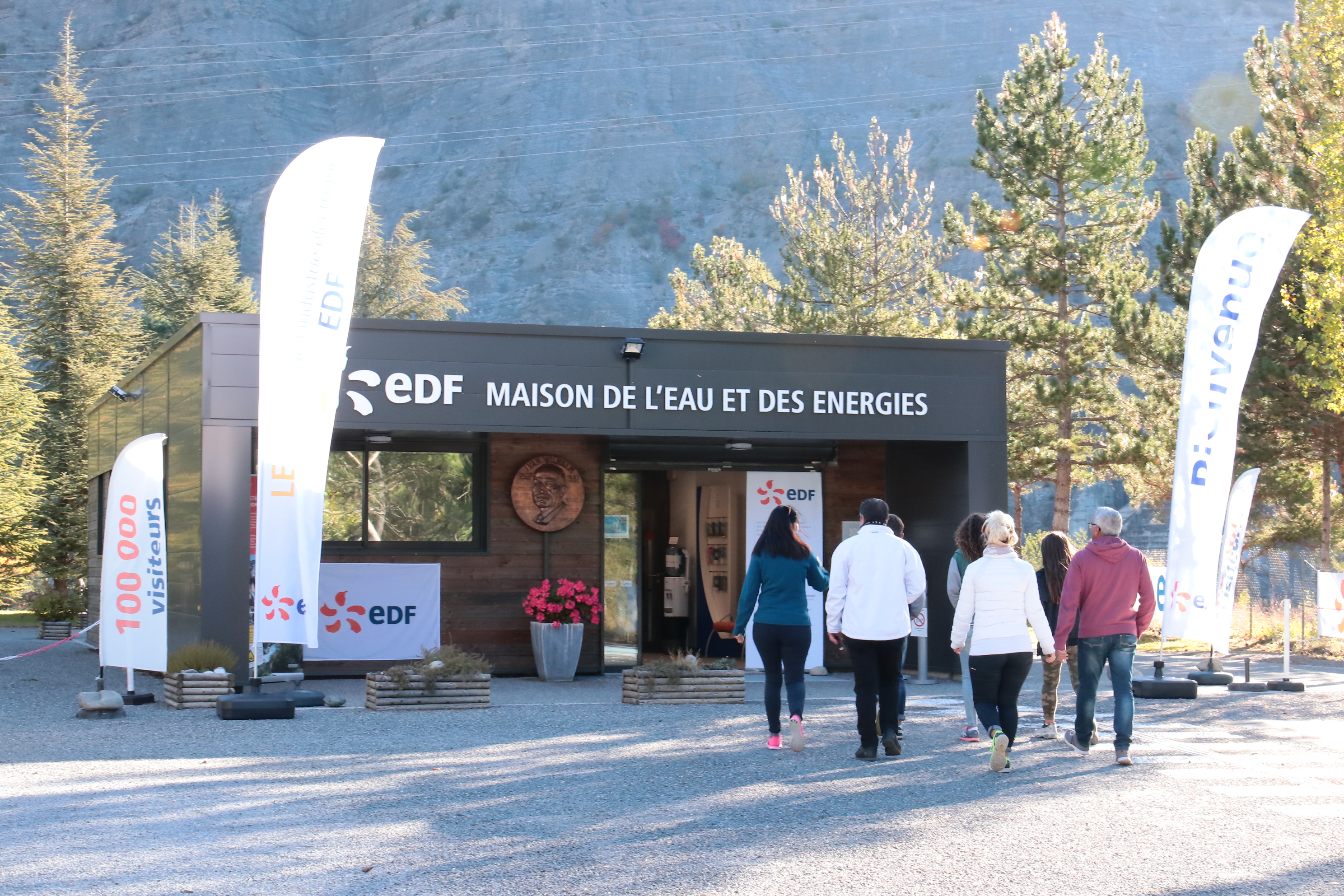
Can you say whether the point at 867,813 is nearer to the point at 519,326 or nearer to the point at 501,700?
the point at 501,700

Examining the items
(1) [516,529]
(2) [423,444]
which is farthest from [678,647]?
(2) [423,444]

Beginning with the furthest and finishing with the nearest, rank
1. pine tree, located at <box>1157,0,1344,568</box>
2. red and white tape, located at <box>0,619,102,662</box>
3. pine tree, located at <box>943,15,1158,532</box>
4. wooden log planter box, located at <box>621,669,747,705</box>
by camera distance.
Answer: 1. pine tree, located at <box>943,15,1158,532</box>
2. pine tree, located at <box>1157,0,1344,568</box>
3. red and white tape, located at <box>0,619,102,662</box>
4. wooden log planter box, located at <box>621,669,747,705</box>

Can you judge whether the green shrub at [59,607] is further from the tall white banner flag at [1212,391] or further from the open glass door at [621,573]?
the tall white banner flag at [1212,391]

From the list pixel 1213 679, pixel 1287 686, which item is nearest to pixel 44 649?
pixel 1213 679

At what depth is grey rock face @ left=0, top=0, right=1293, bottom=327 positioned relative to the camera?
8044cm

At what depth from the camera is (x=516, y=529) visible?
45.0 ft

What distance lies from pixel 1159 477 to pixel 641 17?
3169 inches

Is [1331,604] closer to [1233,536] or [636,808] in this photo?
[1233,536]

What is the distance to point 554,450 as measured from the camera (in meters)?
13.9

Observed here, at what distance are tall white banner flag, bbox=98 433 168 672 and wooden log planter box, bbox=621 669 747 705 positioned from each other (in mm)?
3834

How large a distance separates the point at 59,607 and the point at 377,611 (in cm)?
1400

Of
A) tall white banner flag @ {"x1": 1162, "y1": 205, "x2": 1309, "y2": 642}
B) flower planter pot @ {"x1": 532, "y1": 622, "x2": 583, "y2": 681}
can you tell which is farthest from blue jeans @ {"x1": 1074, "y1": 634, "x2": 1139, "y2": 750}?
flower planter pot @ {"x1": 532, "y1": 622, "x2": 583, "y2": 681}

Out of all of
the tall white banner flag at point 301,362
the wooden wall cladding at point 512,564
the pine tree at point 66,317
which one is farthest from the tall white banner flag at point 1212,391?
the pine tree at point 66,317

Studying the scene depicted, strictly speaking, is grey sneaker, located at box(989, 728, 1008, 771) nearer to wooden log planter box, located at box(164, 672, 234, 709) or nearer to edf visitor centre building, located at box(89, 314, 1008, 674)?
edf visitor centre building, located at box(89, 314, 1008, 674)
